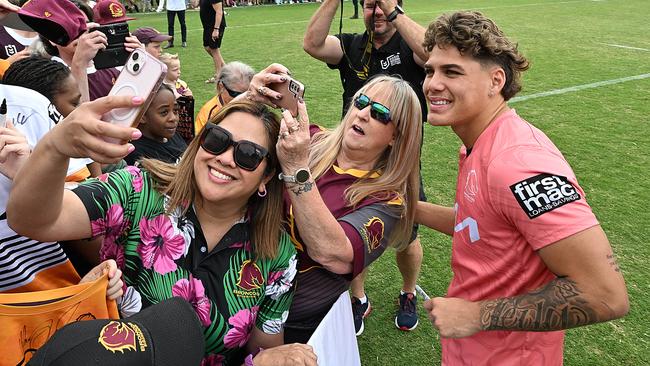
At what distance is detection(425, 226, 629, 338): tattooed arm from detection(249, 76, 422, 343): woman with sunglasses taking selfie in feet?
2.08

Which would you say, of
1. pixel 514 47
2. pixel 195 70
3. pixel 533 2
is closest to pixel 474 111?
pixel 514 47

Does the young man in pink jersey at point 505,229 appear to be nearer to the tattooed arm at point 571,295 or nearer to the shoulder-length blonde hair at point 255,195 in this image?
the tattooed arm at point 571,295

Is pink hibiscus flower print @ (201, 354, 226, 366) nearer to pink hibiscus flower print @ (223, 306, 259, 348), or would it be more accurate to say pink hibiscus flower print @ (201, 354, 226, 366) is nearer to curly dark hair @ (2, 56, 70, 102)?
pink hibiscus flower print @ (223, 306, 259, 348)

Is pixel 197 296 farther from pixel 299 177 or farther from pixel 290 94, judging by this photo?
pixel 290 94

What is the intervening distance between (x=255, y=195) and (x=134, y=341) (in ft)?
2.81

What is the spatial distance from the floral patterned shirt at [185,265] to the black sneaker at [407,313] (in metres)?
1.78

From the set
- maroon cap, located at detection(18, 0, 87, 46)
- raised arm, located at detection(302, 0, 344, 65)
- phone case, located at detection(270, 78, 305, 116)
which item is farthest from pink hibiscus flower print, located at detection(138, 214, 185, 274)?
raised arm, located at detection(302, 0, 344, 65)

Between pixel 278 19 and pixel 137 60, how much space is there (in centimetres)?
1848

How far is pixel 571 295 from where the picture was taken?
59.5 inches

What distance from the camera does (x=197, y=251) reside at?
182 cm

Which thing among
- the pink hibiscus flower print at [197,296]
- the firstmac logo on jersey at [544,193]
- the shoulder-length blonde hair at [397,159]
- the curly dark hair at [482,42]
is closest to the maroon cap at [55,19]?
the shoulder-length blonde hair at [397,159]

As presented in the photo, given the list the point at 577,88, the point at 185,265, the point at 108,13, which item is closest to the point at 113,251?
the point at 185,265

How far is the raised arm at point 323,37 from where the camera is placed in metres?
3.65

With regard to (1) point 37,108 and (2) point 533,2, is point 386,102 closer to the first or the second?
(1) point 37,108
